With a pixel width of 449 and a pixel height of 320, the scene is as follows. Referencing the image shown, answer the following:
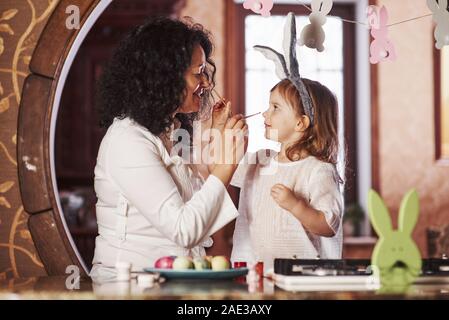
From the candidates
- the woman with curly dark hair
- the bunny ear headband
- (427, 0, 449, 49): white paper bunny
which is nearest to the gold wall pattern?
the woman with curly dark hair

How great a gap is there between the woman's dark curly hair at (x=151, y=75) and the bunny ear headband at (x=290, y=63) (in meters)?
0.30

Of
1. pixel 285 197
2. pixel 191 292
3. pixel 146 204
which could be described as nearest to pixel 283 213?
pixel 285 197

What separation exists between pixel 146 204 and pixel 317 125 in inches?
35.6

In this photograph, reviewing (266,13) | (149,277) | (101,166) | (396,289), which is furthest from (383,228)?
(266,13)

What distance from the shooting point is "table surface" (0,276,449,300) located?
4.47ft

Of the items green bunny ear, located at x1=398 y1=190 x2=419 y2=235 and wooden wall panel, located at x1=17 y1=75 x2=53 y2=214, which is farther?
wooden wall panel, located at x1=17 y1=75 x2=53 y2=214

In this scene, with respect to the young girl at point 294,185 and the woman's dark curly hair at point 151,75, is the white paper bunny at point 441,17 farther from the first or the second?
the woman's dark curly hair at point 151,75

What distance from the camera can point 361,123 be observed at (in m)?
5.09

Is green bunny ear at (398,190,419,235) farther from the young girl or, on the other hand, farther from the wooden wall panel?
the wooden wall panel

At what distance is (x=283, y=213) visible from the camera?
7.47 feet

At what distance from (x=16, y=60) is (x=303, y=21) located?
3157 millimetres

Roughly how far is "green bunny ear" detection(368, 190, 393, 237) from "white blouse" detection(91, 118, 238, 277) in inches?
14.2

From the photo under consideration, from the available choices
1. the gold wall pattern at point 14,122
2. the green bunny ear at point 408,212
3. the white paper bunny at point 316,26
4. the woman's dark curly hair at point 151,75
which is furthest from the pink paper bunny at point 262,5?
the green bunny ear at point 408,212

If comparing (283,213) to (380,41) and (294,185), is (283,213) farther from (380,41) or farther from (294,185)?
(380,41)
